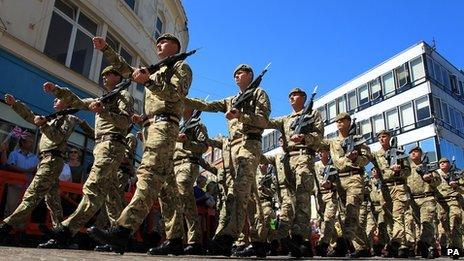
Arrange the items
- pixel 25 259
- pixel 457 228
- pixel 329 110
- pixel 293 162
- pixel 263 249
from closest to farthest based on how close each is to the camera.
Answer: pixel 25 259 < pixel 263 249 < pixel 293 162 < pixel 457 228 < pixel 329 110

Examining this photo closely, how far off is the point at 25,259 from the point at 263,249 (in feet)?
10.4

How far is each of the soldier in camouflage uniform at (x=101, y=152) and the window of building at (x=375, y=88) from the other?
75.8 feet

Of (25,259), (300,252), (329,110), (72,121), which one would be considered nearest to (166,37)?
(72,121)

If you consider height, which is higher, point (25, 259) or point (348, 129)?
point (348, 129)

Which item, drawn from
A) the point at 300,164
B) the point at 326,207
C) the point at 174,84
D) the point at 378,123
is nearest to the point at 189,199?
the point at 300,164

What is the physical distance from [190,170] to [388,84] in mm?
22612

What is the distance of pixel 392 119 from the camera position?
24484 mm

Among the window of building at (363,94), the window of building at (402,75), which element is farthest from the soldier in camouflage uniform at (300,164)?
the window of building at (363,94)

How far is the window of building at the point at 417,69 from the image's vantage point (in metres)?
23.3

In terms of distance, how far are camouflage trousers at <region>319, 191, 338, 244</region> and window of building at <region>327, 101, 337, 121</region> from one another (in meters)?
21.3

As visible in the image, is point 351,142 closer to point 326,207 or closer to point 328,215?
point 328,215

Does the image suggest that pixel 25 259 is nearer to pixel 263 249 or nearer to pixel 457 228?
pixel 263 249

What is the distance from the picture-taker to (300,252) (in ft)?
17.1

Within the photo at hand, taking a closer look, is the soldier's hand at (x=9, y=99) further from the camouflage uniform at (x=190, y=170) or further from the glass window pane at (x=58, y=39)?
the glass window pane at (x=58, y=39)
